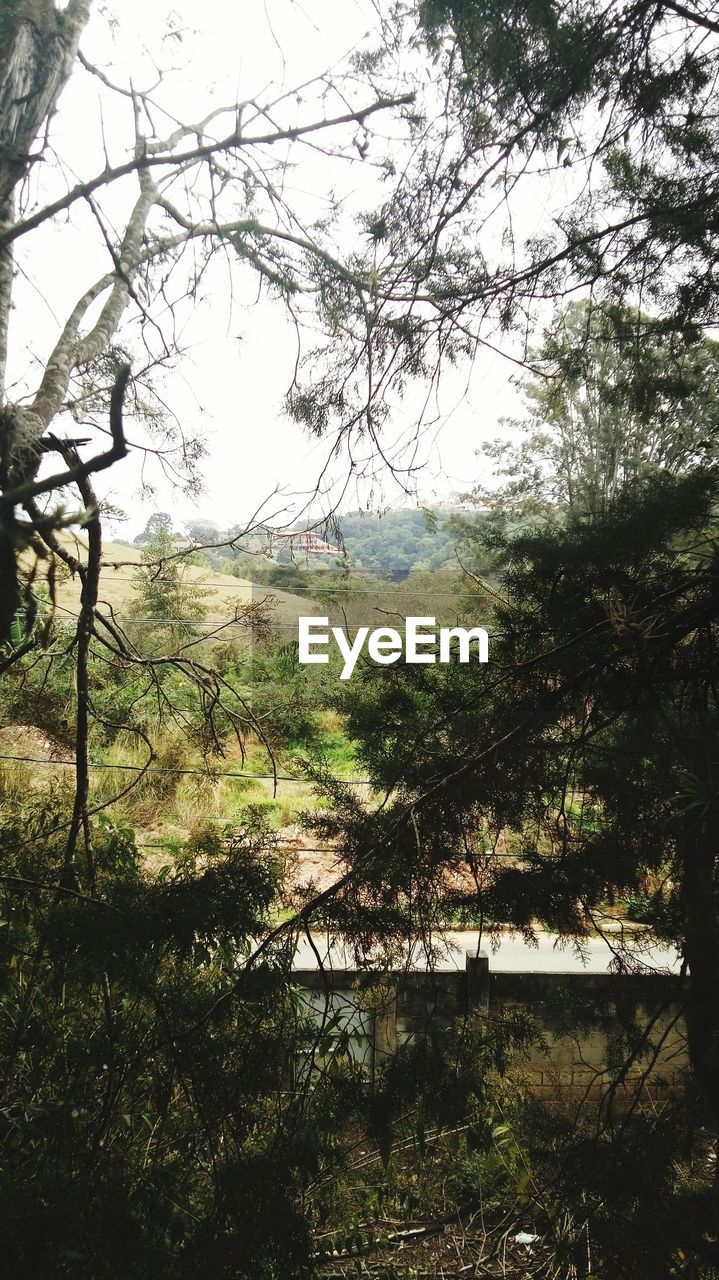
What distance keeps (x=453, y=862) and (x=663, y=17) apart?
1374 millimetres

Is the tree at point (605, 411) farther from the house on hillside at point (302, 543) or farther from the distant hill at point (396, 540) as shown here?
the house on hillside at point (302, 543)

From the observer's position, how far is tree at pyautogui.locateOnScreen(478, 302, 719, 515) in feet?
4.42

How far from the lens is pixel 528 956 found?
1.38 meters

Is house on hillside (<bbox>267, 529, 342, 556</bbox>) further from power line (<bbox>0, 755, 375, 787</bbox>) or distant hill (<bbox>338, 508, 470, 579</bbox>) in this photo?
power line (<bbox>0, 755, 375, 787</bbox>)

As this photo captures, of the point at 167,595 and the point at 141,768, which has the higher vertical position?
the point at 167,595

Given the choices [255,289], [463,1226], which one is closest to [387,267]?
[255,289]

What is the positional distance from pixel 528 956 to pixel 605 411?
99 cm

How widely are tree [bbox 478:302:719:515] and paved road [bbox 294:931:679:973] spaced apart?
73 cm

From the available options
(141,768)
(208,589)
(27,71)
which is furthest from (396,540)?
(27,71)

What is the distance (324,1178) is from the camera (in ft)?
3.85

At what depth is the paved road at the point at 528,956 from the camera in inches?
47.7

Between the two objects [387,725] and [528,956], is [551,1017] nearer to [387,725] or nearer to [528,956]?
[528,956]

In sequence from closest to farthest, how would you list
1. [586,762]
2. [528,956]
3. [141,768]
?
[586,762], [528,956], [141,768]

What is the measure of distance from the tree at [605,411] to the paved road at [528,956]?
73 centimetres
